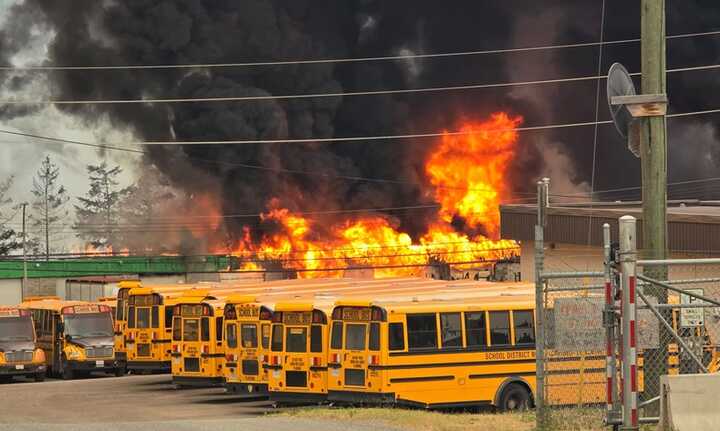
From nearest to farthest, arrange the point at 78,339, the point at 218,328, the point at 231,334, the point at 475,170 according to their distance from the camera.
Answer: the point at 231,334 → the point at 218,328 → the point at 78,339 → the point at 475,170

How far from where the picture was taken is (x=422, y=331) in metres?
22.8

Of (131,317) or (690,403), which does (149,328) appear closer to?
(131,317)

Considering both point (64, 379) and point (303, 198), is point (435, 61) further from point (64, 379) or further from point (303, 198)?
point (64, 379)

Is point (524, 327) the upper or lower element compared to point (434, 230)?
lower

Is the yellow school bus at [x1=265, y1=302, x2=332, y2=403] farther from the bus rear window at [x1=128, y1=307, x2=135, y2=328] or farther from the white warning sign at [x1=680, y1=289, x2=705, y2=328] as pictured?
the white warning sign at [x1=680, y1=289, x2=705, y2=328]

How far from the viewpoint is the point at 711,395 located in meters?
12.8

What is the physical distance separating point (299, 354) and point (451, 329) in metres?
3.66

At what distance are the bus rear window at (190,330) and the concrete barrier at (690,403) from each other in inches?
727

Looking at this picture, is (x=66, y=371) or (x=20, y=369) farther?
(x=66, y=371)

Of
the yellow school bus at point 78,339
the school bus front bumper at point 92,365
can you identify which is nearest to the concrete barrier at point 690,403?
the yellow school bus at point 78,339

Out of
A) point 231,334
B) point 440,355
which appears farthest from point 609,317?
point 231,334

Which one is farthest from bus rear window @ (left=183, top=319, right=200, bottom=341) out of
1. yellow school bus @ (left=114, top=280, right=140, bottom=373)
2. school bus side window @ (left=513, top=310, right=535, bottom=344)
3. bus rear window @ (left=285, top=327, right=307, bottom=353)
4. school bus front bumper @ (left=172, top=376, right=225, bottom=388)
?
school bus side window @ (left=513, top=310, right=535, bottom=344)

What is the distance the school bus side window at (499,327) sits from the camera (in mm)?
23172

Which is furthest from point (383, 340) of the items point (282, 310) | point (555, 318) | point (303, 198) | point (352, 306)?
point (303, 198)
